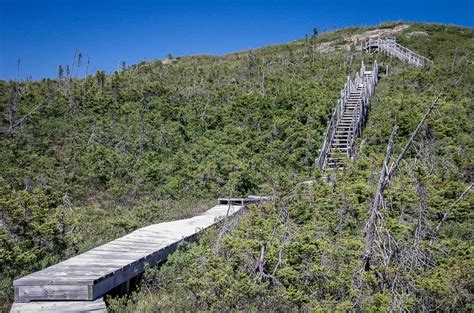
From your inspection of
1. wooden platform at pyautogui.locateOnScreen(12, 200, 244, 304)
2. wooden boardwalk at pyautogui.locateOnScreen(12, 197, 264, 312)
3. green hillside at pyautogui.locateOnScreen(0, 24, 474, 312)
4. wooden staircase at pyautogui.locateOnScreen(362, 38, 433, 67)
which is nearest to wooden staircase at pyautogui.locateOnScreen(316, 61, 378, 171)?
green hillside at pyautogui.locateOnScreen(0, 24, 474, 312)

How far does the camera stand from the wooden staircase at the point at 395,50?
28.7 meters

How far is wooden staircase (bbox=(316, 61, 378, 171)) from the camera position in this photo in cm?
1532

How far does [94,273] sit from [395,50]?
95.2ft

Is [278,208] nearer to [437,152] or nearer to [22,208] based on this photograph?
[22,208]

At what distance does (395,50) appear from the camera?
31500 mm

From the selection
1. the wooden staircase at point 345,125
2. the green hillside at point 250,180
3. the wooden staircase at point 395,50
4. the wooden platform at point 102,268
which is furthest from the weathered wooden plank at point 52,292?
the wooden staircase at point 395,50

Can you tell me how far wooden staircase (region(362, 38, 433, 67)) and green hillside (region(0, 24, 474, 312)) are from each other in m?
0.88

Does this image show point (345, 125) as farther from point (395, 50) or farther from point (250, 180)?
point (395, 50)

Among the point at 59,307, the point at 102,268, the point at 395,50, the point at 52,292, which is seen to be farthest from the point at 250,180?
the point at 395,50

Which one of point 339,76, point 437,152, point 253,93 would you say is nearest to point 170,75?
point 253,93

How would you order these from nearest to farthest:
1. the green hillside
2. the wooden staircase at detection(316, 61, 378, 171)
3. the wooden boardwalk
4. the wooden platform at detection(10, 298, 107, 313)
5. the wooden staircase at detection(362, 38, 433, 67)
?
the wooden platform at detection(10, 298, 107, 313) < the wooden boardwalk < the green hillside < the wooden staircase at detection(316, 61, 378, 171) < the wooden staircase at detection(362, 38, 433, 67)

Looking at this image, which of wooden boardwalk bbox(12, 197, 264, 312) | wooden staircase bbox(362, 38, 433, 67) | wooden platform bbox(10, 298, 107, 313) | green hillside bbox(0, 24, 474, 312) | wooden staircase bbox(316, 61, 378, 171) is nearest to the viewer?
wooden platform bbox(10, 298, 107, 313)

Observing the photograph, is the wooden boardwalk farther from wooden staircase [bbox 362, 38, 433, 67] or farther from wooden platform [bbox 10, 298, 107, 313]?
wooden staircase [bbox 362, 38, 433, 67]

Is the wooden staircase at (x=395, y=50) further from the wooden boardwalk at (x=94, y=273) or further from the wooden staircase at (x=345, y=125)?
the wooden boardwalk at (x=94, y=273)
